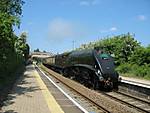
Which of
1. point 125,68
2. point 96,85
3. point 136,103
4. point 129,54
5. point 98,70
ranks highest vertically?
point 129,54

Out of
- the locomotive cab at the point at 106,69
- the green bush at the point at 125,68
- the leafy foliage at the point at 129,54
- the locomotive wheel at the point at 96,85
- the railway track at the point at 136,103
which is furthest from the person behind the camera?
the green bush at the point at 125,68

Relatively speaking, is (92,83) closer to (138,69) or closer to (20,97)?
(20,97)

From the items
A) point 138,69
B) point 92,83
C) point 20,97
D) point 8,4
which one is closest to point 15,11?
point 8,4

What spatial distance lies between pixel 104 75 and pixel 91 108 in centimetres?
794

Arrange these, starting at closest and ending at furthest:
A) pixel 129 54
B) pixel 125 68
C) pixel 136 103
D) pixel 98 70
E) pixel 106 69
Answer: pixel 136 103 < pixel 106 69 < pixel 98 70 < pixel 125 68 < pixel 129 54

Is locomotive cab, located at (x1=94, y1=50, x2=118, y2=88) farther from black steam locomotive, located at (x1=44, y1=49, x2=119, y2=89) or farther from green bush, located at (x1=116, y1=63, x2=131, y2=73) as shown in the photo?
green bush, located at (x1=116, y1=63, x2=131, y2=73)

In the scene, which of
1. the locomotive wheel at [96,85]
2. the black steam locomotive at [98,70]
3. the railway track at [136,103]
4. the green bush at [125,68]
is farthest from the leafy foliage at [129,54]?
the railway track at [136,103]

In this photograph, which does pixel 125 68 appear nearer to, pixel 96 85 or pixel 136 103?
pixel 96 85

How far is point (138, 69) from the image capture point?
52.4 meters

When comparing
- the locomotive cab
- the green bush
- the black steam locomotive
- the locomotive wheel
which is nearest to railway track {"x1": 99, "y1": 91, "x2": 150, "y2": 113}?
the locomotive cab

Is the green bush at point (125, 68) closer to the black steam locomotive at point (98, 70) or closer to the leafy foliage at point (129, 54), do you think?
the leafy foliage at point (129, 54)

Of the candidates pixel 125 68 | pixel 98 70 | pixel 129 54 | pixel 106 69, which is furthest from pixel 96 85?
pixel 129 54

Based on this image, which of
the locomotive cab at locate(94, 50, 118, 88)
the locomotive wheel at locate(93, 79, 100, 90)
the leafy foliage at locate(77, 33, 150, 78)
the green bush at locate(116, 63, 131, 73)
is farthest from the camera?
the green bush at locate(116, 63, 131, 73)

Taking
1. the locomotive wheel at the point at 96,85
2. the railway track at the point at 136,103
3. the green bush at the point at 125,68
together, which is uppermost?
the green bush at the point at 125,68
